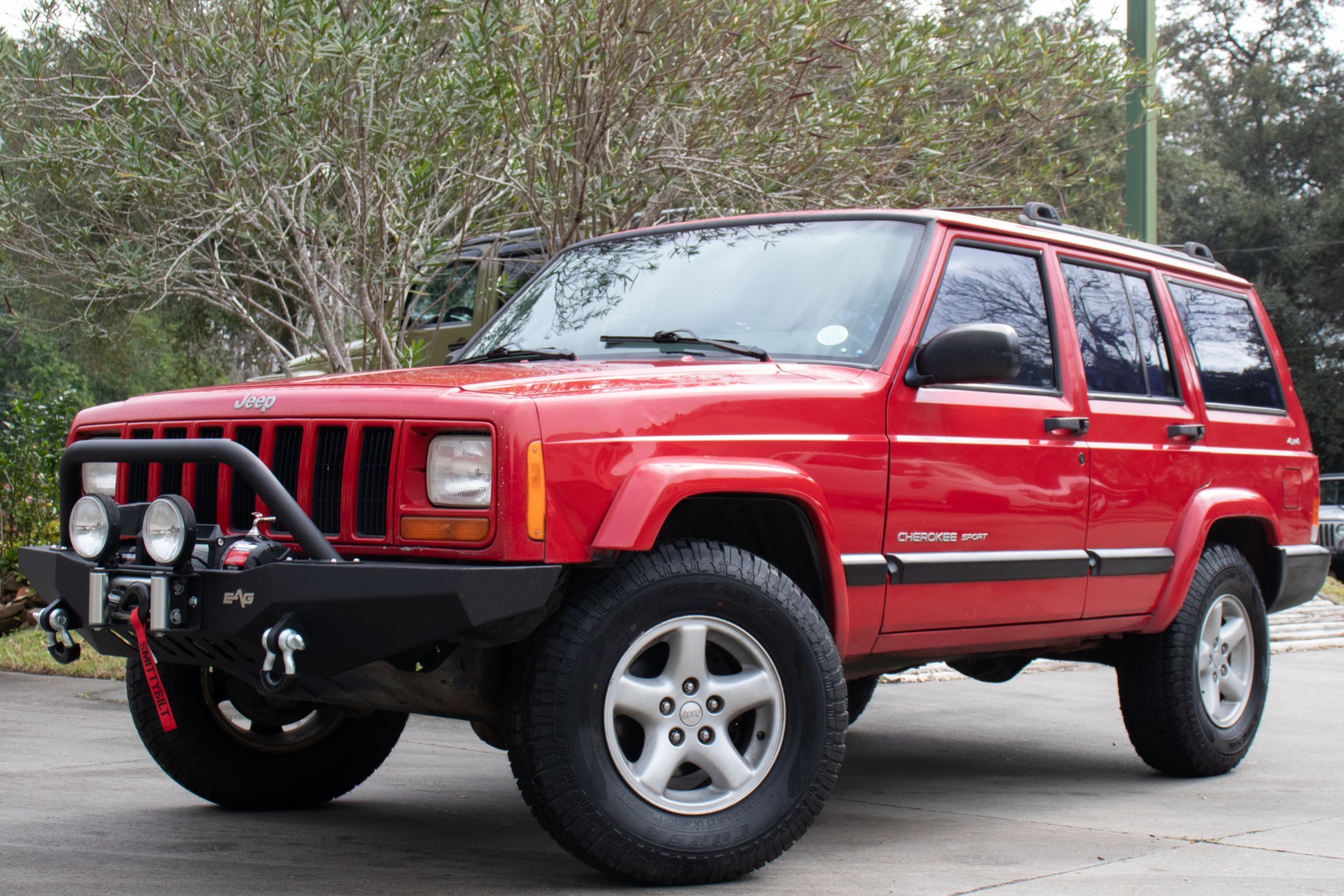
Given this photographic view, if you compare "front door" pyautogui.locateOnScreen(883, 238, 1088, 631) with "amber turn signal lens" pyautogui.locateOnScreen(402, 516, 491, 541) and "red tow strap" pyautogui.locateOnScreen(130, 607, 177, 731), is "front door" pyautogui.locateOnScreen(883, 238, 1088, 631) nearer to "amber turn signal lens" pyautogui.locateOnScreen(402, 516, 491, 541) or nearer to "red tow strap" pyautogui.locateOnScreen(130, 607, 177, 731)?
"amber turn signal lens" pyautogui.locateOnScreen(402, 516, 491, 541)

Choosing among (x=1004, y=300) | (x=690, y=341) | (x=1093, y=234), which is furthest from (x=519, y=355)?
(x=1093, y=234)

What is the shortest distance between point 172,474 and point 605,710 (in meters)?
1.45

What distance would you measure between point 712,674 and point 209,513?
4.78 feet

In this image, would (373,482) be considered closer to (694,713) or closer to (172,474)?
(172,474)

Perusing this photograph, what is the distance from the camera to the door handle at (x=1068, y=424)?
510cm

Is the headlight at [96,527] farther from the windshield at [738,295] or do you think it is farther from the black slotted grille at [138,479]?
the windshield at [738,295]

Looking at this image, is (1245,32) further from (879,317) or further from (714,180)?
(879,317)

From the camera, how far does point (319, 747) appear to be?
17.2 ft

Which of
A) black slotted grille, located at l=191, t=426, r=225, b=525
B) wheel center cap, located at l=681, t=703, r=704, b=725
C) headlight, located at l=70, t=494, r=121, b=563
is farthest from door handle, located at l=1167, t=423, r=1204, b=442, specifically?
headlight, located at l=70, t=494, r=121, b=563

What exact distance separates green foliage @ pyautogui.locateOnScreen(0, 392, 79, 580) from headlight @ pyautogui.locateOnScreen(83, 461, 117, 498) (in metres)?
5.33

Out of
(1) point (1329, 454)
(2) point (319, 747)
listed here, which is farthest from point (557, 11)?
(1) point (1329, 454)

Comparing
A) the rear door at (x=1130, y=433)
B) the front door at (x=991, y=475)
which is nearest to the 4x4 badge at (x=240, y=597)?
the front door at (x=991, y=475)

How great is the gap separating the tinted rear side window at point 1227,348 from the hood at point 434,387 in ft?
7.19

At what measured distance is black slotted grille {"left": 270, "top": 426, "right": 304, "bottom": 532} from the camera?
13.1 ft
